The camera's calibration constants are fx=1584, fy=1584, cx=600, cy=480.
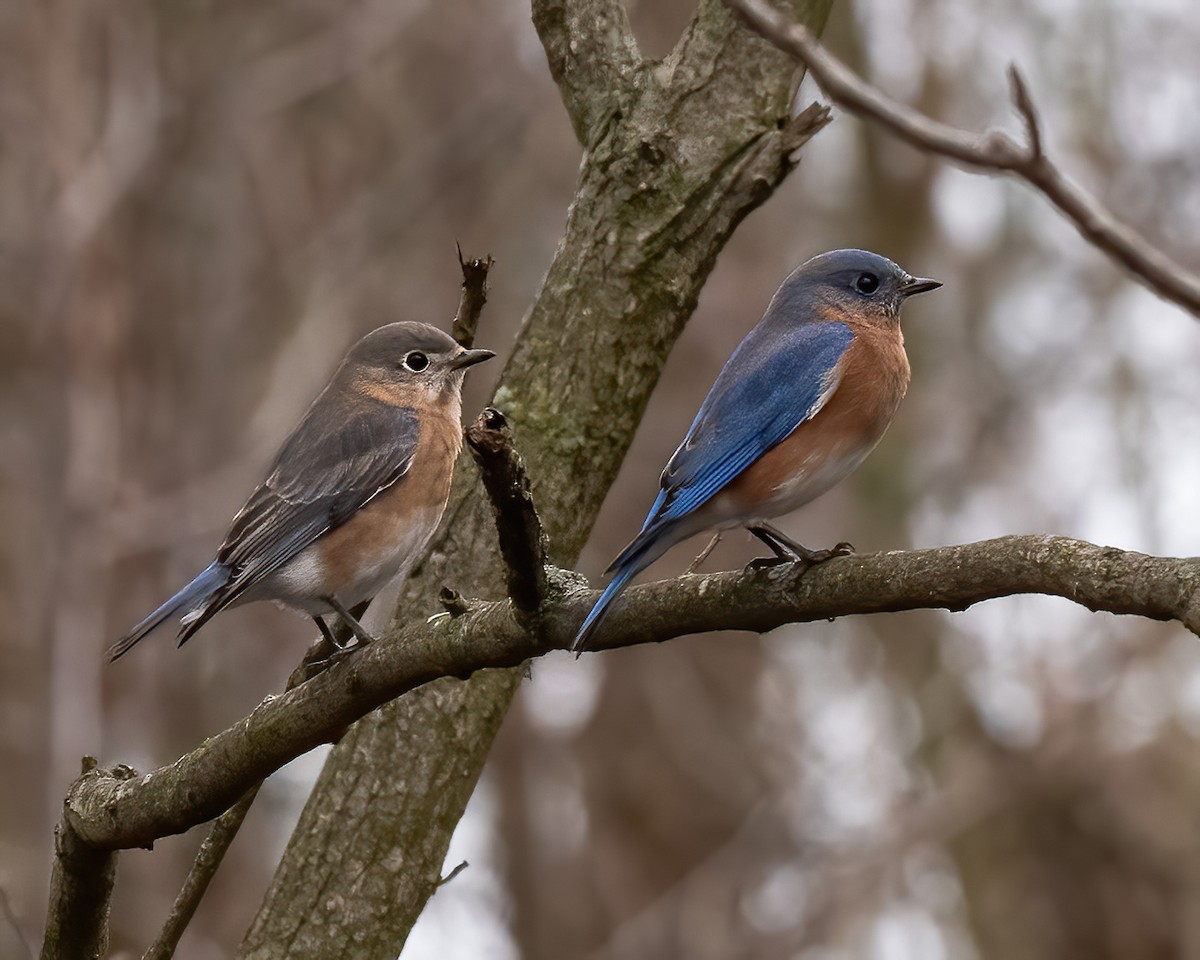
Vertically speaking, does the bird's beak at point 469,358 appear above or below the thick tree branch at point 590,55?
below

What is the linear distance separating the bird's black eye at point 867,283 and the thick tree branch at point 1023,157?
3737 millimetres

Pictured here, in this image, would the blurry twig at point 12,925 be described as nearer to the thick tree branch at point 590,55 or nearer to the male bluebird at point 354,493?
the male bluebird at point 354,493

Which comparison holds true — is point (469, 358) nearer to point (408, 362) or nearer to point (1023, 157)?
point (408, 362)

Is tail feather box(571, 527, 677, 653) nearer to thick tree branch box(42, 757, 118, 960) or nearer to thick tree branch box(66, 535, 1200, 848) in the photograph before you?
thick tree branch box(66, 535, 1200, 848)

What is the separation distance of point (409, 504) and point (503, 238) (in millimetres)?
8463

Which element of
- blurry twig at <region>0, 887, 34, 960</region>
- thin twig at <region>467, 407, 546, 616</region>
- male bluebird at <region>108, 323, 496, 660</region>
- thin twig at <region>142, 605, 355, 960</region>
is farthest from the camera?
male bluebird at <region>108, 323, 496, 660</region>

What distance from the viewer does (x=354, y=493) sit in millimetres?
5848

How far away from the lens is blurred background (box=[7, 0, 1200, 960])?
38.1 feet

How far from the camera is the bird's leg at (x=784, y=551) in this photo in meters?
3.82

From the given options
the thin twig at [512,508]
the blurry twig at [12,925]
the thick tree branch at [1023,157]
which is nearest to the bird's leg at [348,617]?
the blurry twig at [12,925]

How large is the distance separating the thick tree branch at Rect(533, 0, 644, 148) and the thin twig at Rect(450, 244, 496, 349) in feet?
2.70

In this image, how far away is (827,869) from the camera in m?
12.0

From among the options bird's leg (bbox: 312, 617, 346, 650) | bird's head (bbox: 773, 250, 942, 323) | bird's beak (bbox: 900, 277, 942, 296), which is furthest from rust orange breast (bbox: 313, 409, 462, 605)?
bird's beak (bbox: 900, 277, 942, 296)

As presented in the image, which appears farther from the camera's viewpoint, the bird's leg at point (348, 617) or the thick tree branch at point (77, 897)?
the bird's leg at point (348, 617)
